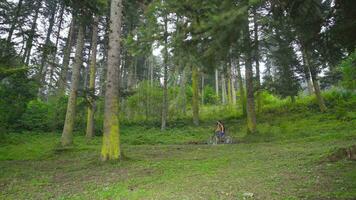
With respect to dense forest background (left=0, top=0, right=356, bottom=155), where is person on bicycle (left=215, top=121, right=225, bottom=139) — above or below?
below

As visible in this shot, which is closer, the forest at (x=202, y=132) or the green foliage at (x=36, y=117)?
the forest at (x=202, y=132)

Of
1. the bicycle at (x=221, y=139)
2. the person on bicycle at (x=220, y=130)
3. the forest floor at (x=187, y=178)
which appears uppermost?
the person on bicycle at (x=220, y=130)

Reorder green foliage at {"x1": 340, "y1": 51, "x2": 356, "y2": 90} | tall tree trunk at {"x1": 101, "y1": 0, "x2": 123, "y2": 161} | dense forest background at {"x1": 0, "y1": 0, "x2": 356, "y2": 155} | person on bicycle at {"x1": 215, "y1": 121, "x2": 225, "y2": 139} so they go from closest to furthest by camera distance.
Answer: dense forest background at {"x1": 0, "y1": 0, "x2": 356, "y2": 155}, tall tree trunk at {"x1": 101, "y1": 0, "x2": 123, "y2": 161}, green foliage at {"x1": 340, "y1": 51, "x2": 356, "y2": 90}, person on bicycle at {"x1": 215, "y1": 121, "x2": 225, "y2": 139}

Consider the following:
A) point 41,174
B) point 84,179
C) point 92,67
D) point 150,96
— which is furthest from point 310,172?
point 150,96

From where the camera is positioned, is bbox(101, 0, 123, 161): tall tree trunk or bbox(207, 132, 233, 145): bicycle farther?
bbox(207, 132, 233, 145): bicycle

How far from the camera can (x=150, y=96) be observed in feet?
95.8

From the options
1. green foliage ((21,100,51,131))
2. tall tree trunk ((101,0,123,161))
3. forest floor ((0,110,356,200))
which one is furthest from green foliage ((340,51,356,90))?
green foliage ((21,100,51,131))

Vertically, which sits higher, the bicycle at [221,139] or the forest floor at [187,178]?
the bicycle at [221,139]

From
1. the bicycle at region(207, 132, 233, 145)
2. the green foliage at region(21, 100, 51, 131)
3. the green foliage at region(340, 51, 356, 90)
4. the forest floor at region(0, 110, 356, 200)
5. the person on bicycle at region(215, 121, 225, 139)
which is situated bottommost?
the forest floor at region(0, 110, 356, 200)

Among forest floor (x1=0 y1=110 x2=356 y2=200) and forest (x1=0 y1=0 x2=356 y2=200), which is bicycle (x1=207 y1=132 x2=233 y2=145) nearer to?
forest (x1=0 y1=0 x2=356 y2=200)

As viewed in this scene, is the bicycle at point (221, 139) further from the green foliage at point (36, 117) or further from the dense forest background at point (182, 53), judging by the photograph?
the green foliage at point (36, 117)

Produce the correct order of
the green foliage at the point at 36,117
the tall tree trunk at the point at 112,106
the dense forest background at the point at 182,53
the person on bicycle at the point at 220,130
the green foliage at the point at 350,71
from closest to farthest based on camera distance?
the dense forest background at the point at 182,53, the tall tree trunk at the point at 112,106, the green foliage at the point at 350,71, the person on bicycle at the point at 220,130, the green foliage at the point at 36,117

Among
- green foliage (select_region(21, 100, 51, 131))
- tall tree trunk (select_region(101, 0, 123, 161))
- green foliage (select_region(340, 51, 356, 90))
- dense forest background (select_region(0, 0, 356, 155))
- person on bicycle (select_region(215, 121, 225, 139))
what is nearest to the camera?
dense forest background (select_region(0, 0, 356, 155))

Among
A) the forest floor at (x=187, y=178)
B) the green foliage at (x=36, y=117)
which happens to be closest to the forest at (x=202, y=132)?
the forest floor at (x=187, y=178)
